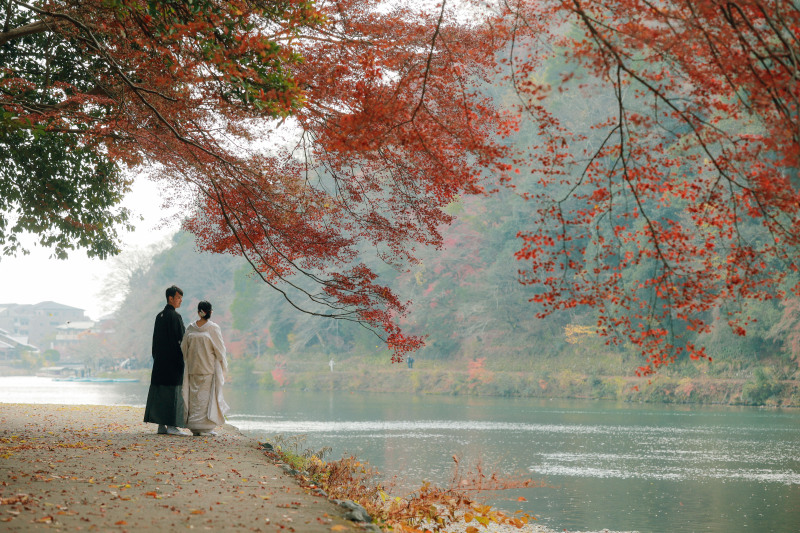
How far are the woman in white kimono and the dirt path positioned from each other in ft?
0.91

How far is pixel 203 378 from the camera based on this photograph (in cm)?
934

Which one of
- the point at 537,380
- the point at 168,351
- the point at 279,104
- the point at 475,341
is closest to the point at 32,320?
the point at 475,341

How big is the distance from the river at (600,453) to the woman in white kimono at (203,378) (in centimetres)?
322

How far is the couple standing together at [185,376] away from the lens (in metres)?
9.27

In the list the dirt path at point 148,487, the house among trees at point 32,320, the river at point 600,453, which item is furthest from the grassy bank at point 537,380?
→ the house among trees at point 32,320

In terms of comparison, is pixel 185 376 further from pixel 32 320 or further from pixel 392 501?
pixel 32 320

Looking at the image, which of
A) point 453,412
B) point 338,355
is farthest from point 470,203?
point 453,412

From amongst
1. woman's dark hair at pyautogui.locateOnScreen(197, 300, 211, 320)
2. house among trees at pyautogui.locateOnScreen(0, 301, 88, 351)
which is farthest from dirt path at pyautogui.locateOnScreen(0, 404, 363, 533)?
house among trees at pyautogui.locateOnScreen(0, 301, 88, 351)

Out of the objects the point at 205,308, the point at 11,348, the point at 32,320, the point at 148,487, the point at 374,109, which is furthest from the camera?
the point at 32,320

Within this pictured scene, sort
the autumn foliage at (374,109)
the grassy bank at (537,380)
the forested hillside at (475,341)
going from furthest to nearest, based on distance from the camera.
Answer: the forested hillside at (475,341), the grassy bank at (537,380), the autumn foliage at (374,109)

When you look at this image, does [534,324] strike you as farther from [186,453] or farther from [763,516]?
[186,453]

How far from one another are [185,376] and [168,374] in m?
0.20

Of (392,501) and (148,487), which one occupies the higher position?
(148,487)

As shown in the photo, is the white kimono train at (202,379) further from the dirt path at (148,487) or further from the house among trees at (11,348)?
the house among trees at (11,348)
